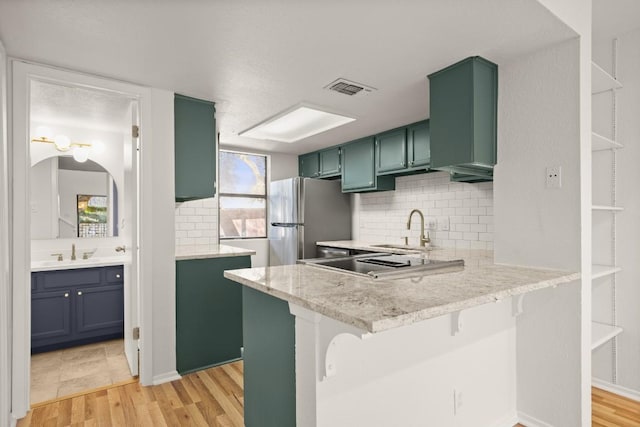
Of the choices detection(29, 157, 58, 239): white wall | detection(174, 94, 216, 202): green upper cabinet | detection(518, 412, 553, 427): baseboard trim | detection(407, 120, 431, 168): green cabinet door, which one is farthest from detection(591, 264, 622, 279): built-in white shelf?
detection(29, 157, 58, 239): white wall

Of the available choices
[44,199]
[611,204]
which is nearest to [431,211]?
[611,204]

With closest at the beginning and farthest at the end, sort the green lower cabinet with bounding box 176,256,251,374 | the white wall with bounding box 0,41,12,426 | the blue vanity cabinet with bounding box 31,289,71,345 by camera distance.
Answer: the white wall with bounding box 0,41,12,426
the green lower cabinet with bounding box 176,256,251,374
the blue vanity cabinet with bounding box 31,289,71,345

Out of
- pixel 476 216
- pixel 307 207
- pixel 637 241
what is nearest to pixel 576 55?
pixel 637 241

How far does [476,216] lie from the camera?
351cm

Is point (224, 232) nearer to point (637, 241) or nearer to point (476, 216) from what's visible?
point (476, 216)

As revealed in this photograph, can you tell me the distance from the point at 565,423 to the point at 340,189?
3446 mm

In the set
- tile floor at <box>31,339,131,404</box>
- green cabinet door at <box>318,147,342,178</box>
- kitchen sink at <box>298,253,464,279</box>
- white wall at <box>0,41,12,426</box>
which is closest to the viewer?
kitchen sink at <box>298,253,464,279</box>

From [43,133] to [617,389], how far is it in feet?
17.4

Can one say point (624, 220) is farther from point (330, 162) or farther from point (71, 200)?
point (71, 200)

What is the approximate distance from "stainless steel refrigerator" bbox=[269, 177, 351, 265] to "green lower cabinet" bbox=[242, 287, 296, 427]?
2.55 meters

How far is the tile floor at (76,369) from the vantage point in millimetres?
2510

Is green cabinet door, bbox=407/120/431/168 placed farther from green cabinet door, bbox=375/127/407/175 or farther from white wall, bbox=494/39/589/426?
white wall, bbox=494/39/589/426

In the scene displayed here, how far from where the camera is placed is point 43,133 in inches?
138

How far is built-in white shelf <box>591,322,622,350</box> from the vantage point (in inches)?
83.9
